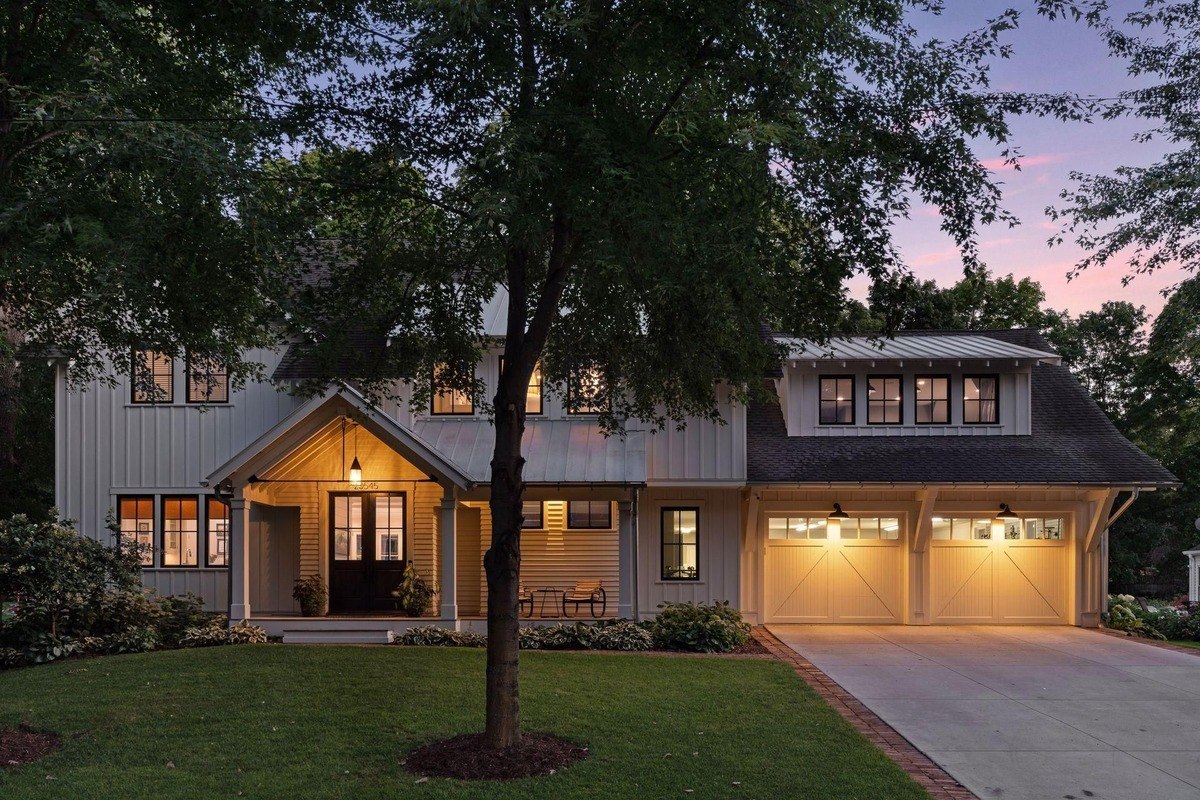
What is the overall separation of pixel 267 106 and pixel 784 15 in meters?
4.93

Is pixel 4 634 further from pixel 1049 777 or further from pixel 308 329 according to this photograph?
pixel 1049 777

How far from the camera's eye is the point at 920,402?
20.1m

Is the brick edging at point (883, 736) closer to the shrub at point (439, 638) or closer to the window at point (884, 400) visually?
the shrub at point (439, 638)

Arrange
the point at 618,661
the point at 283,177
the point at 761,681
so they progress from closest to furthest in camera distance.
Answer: the point at 283,177, the point at 761,681, the point at 618,661

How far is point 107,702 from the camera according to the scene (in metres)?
11.0

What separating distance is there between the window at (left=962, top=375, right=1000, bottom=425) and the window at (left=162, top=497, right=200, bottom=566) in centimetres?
1494

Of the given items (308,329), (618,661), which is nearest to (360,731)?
(308,329)

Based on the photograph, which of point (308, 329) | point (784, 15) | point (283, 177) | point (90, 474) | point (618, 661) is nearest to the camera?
point (784, 15)

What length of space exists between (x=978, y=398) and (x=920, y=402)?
3.83 ft

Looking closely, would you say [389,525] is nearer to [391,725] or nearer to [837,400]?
[391,725]

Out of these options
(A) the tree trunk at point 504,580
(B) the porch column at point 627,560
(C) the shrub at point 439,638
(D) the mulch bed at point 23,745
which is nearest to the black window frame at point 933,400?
(B) the porch column at point 627,560

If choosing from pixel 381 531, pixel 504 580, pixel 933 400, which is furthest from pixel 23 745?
pixel 933 400

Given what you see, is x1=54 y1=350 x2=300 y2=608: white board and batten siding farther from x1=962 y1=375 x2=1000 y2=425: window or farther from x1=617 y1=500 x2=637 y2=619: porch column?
x1=962 y1=375 x2=1000 y2=425: window

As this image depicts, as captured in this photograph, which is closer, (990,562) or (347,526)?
(347,526)
